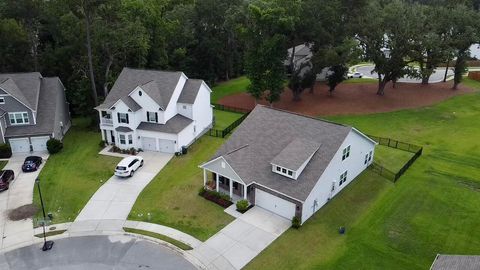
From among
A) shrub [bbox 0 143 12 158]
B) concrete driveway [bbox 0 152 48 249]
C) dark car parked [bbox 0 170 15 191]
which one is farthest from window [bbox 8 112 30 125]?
dark car parked [bbox 0 170 15 191]

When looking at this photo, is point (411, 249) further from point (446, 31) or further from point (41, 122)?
point (446, 31)

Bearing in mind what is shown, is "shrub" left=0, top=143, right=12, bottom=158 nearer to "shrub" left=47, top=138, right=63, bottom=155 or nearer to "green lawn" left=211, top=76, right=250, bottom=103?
"shrub" left=47, top=138, right=63, bottom=155

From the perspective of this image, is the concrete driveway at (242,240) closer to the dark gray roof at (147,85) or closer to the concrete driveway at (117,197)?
the concrete driveway at (117,197)

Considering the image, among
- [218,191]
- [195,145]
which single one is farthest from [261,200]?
[195,145]

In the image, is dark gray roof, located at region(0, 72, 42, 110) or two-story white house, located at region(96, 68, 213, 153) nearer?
dark gray roof, located at region(0, 72, 42, 110)

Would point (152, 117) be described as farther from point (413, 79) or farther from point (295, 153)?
point (413, 79)

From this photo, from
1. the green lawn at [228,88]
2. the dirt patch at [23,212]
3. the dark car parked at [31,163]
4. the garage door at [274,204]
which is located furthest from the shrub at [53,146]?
the green lawn at [228,88]
